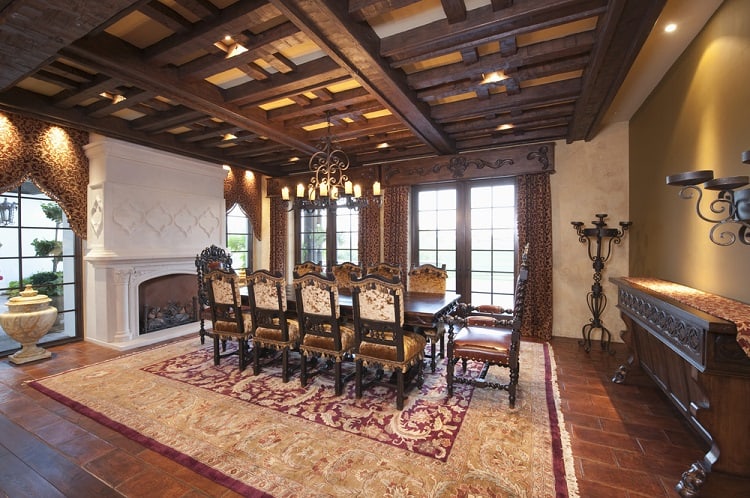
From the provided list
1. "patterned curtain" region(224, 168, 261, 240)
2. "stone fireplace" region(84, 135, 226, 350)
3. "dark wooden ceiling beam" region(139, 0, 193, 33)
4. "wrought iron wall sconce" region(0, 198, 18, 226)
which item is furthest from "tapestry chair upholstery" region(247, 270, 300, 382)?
"patterned curtain" region(224, 168, 261, 240)

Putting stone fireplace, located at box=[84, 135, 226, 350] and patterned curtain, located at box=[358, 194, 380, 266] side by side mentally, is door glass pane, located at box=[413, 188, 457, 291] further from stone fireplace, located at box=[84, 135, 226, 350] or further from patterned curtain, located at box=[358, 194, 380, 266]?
stone fireplace, located at box=[84, 135, 226, 350]

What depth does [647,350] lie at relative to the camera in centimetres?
273

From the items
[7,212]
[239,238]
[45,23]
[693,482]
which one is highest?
[45,23]

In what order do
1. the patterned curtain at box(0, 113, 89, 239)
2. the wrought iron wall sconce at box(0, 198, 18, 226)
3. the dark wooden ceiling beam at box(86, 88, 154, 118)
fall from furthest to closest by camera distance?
the wrought iron wall sconce at box(0, 198, 18, 226) < the patterned curtain at box(0, 113, 89, 239) < the dark wooden ceiling beam at box(86, 88, 154, 118)

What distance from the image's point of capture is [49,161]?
13.3 feet

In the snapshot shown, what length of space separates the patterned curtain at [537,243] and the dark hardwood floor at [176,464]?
1584 mm

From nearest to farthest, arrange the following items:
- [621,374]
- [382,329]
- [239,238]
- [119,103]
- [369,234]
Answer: [382,329], [621,374], [119,103], [369,234], [239,238]

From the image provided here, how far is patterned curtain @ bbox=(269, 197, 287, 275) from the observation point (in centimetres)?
672

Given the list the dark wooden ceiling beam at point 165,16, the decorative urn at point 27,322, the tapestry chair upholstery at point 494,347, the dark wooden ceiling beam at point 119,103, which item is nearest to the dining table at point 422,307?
the tapestry chair upholstery at point 494,347

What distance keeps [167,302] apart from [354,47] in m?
4.72

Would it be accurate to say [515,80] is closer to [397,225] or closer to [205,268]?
[397,225]

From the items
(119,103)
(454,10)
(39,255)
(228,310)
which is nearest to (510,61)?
(454,10)

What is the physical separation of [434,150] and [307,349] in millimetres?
3449

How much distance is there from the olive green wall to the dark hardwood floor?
107cm
